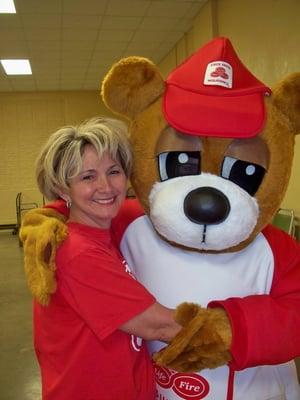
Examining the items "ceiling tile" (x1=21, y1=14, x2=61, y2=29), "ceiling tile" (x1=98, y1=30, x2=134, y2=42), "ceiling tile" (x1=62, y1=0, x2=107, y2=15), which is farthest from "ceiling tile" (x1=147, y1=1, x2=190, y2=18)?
"ceiling tile" (x1=21, y1=14, x2=61, y2=29)

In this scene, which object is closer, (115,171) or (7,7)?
(115,171)

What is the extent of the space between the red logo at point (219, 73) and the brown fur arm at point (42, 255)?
569mm

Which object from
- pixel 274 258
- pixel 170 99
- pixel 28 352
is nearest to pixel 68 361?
pixel 274 258

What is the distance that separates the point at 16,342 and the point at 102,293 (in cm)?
278

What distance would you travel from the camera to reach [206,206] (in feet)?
3.36

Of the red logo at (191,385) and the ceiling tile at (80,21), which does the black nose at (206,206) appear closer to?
the red logo at (191,385)

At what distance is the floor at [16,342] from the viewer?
2.81 meters

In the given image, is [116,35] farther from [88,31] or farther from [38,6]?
[38,6]

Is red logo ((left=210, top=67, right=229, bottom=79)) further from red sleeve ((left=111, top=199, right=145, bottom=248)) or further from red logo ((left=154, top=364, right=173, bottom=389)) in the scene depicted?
red logo ((left=154, top=364, right=173, bottom=389))

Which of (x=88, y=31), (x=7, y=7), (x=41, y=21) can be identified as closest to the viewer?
(x=7, y=7)

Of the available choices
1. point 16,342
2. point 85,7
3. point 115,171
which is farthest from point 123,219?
point 85,7

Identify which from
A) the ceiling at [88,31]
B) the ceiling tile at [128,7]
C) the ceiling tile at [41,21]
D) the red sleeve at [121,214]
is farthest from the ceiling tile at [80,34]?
the red sleeve at [121,214]

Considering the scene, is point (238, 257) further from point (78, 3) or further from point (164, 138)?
point (78, 3)

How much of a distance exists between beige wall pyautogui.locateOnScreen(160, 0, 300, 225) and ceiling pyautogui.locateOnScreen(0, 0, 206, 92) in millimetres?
402
